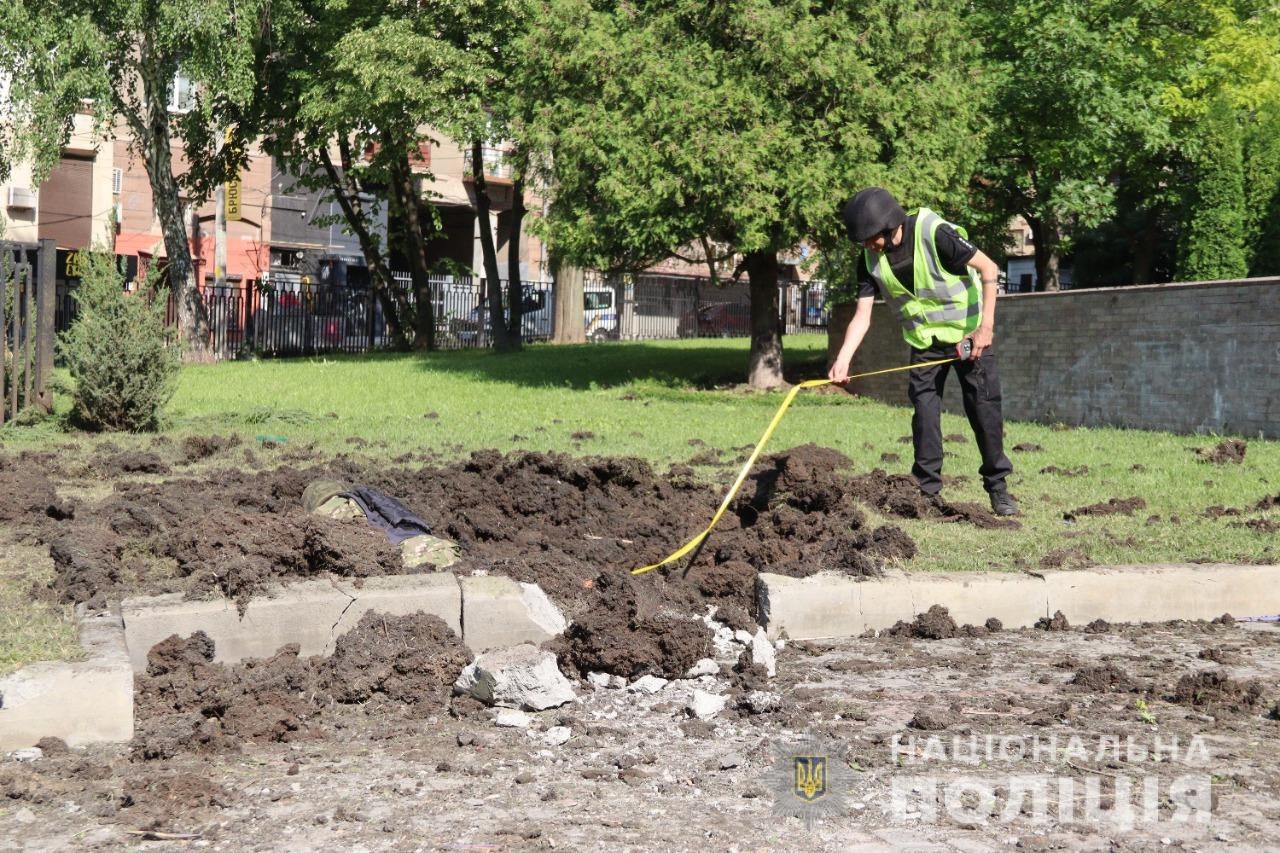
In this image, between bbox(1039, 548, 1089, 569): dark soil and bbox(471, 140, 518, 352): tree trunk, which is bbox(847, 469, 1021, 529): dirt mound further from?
bbox(471, 140, 518, 352): tree trunk

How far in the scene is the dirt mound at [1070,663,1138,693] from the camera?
4891 mm

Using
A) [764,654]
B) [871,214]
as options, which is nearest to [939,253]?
[871,214]

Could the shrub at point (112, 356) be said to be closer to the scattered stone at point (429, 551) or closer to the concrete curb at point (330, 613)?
the scattered stone at point (429, 551)

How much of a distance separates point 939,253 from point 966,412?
0.98 metres

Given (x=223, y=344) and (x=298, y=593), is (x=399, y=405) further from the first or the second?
(x=223, y=344)

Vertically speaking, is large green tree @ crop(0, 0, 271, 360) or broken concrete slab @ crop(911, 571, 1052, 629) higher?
large green tree @ crop(0, 0, 271, 360)

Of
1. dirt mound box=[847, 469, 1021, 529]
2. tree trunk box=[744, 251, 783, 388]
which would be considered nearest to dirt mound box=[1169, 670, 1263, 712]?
dirt mound box=[847, 469, 1021, 529]

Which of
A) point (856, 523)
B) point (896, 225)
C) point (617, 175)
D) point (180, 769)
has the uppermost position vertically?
point (617, 175)

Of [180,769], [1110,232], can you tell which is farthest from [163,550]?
[1110,232]

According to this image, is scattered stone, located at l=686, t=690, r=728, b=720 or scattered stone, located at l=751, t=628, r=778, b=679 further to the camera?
scattered stone, located at l=751, t=628, r=778, b=679

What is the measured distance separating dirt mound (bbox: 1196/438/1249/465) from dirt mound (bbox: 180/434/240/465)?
786 centimetres

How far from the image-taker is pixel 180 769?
4.14 m

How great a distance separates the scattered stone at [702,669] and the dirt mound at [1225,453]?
22.4 feet

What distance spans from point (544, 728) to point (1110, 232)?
3300 centimetres
